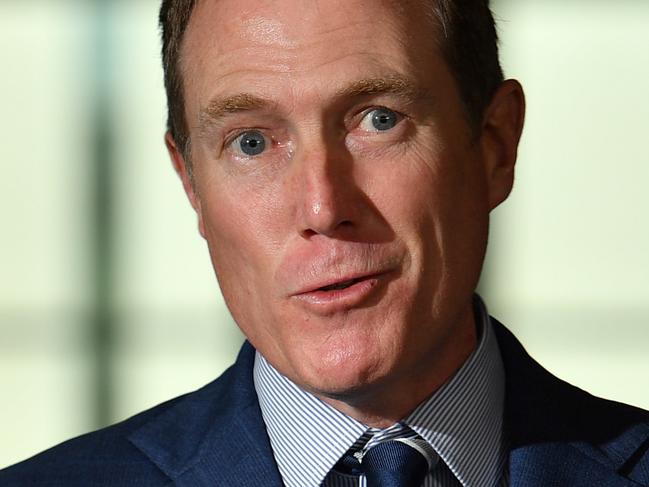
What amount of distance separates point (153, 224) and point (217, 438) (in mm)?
3678

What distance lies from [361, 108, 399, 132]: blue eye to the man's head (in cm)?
10

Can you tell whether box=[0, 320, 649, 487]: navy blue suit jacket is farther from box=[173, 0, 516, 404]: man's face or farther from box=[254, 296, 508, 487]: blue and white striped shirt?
box=[173, 0, 516, 404]: man's face

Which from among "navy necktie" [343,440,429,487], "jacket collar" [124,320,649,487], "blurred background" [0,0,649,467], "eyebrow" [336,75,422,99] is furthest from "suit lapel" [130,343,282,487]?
"blurred background" [0,0,649,467]

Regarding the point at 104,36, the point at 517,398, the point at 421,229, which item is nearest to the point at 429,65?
the point at 421,229

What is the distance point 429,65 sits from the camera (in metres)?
2.15

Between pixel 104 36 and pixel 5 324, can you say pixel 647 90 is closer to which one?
pixel 104 36

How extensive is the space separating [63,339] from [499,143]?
3740 millimetres

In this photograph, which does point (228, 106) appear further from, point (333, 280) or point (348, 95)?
point (333, 280)

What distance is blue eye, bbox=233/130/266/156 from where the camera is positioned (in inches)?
83.2

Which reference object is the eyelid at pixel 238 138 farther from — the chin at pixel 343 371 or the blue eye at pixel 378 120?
the chin at pixel 343 371

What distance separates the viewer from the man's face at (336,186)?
2037mm

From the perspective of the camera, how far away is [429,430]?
2.16m

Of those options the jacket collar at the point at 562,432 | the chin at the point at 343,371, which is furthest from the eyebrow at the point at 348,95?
the jacket collar at the point at 562,432

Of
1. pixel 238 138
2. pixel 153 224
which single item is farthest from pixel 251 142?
pixel 153 224
